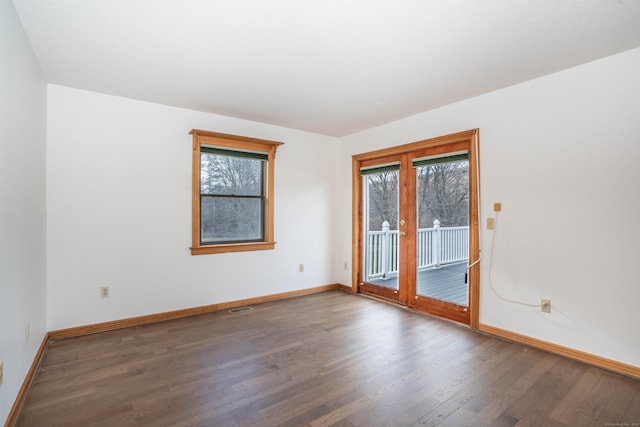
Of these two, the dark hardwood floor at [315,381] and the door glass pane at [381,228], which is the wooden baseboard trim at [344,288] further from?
the dark hardwood floor at [315,381]

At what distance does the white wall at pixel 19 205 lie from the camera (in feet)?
5.39

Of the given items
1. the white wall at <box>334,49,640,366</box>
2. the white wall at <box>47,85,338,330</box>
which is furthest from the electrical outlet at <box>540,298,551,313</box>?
the white wall at <box>47,85,338,330</box>

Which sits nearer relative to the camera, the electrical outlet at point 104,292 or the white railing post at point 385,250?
the electrical outlet at point 104,292

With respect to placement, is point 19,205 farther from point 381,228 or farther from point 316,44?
point 381,228

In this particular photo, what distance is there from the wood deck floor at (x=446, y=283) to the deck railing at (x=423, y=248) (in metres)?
0.07

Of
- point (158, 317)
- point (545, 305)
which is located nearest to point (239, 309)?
point (158, 317)

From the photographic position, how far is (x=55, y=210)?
9.48 feet

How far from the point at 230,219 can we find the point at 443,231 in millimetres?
2575

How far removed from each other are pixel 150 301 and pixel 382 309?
2654 mm

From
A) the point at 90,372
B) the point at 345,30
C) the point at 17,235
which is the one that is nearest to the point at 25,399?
the point at 90,372

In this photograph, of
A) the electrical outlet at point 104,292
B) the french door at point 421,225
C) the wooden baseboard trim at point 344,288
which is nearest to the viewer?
the electrical outlet at point 104,292

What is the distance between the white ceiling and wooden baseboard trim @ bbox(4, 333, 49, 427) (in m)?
2.28

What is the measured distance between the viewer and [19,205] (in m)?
1.96

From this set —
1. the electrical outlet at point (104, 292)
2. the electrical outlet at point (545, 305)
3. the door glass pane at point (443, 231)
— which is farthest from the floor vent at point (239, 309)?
the electrical outlet at point (545, 305)
